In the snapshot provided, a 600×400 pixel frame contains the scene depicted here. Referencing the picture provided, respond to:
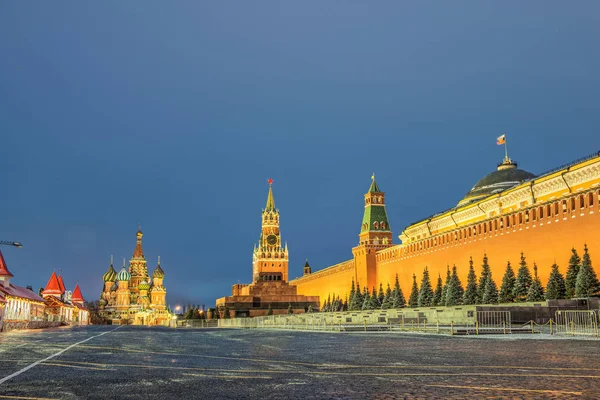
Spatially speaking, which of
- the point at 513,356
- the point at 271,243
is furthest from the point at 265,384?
the point at 271,243

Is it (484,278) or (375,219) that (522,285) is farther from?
(375,219)

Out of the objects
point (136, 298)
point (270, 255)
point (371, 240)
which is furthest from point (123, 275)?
point (371, 240)

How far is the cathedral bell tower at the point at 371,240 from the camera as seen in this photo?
60.0 meters

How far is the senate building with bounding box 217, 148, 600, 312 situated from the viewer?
29.9 m

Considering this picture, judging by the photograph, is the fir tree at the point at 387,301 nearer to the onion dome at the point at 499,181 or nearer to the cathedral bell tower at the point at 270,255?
the onion dome at the point at 499,181

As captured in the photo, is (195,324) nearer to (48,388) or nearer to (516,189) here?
(516,189)

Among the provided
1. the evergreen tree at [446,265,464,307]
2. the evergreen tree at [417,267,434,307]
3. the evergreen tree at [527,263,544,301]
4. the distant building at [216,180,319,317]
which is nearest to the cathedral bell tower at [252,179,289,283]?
the distant building at [216,180,319,317]

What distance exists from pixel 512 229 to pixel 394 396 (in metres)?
32.6

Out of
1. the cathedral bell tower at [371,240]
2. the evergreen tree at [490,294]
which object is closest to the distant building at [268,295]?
the cathedral bell tower at [371,240]

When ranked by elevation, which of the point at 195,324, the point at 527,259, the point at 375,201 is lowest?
the point at 195,324

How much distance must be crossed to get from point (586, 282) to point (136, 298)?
105 m

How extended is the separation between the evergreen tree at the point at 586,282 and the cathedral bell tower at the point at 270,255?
244ft

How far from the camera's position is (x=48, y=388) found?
571 centimetres

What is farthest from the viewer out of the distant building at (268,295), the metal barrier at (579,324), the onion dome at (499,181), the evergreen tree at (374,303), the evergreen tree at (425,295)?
the distant building at (268,295)
